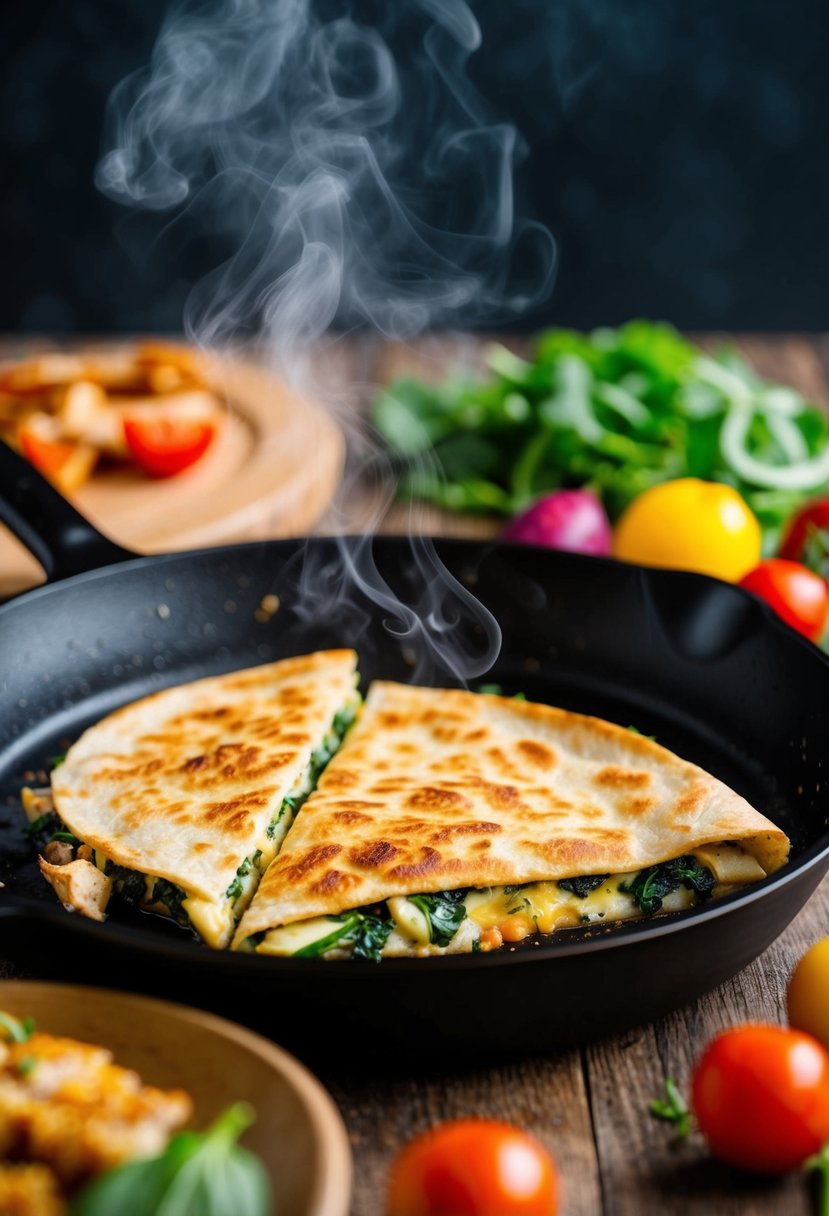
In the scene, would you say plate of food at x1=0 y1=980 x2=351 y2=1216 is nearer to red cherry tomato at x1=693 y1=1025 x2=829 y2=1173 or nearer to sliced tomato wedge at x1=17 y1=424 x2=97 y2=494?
red cherry tomato at x1=693 y1=1025 x2=829 y2=1173

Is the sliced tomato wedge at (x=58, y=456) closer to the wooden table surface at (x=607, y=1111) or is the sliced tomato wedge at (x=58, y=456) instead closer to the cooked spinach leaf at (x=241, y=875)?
the cooked spinach leaf at (x=241, y=875)

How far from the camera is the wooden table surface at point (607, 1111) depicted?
2219 mm

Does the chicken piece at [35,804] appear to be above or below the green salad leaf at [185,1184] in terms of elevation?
below

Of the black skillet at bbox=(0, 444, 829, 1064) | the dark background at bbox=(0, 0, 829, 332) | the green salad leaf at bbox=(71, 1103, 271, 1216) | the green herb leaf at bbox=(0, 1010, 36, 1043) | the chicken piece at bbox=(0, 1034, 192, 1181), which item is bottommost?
the dark background at bbox=(0, 0, 829, 332)

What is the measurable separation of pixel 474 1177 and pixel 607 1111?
557 mm

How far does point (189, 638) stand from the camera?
3926 mm

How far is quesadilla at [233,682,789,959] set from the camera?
2637 millimetres

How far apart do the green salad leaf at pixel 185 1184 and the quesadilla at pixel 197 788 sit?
878 mm

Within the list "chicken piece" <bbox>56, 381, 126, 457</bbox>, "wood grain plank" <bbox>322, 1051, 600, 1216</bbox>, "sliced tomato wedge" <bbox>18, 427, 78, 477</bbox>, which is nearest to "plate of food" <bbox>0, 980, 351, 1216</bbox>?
"wood grain plank" <bbox>322, 1051, 600, 1216</bbox>

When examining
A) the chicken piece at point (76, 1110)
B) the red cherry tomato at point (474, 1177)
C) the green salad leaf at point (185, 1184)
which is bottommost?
the red cherry tomato at point (474, 1177)

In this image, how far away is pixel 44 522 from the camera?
3.78 m

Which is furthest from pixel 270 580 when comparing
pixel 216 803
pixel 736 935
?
pixel 736 935

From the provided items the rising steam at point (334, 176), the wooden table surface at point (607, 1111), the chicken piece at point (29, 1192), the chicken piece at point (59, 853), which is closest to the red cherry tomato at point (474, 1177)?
the wooden table surface at point (607, 1111)

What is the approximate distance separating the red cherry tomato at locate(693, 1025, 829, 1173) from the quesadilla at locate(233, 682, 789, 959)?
57 cm
